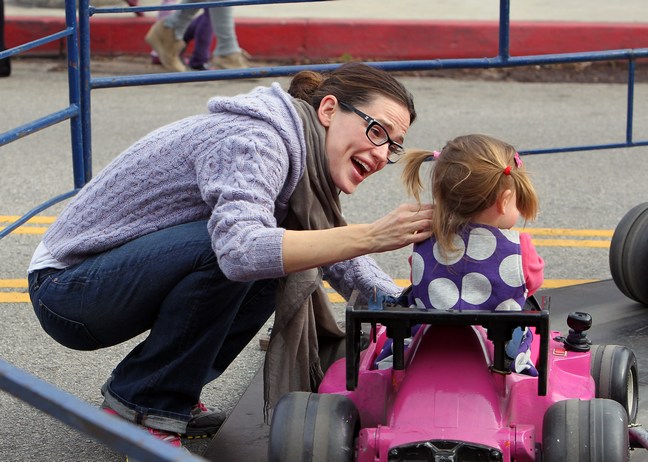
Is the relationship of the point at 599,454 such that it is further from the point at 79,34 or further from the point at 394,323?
the point at 79,34

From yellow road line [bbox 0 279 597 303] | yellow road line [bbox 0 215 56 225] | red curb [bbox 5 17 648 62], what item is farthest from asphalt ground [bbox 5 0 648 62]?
yellow road line [bbox 0 279 597 303]

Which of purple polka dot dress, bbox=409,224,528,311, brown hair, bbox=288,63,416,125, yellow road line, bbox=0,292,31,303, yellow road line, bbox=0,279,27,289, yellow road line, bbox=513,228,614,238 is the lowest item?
yellow road line, bbox=0,292,31,303

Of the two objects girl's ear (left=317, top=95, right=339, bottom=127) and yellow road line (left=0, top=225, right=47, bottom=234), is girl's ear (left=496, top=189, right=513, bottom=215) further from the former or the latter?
yellow road line (left=0, top=225, right=47, bottom=234)

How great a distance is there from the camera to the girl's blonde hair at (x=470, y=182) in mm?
2494

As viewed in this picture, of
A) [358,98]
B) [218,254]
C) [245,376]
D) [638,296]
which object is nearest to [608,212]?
[638,296]

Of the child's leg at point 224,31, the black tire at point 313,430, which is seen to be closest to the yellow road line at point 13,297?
the black tire at point 313,430

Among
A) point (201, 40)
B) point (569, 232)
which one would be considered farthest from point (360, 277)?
point (201, 40)

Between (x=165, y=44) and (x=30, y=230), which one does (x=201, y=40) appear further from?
(x=30, y=230)

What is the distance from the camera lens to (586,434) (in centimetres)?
239

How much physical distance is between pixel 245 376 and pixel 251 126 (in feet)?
3.56

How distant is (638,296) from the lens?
154 inches

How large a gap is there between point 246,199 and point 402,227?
0.34 meters

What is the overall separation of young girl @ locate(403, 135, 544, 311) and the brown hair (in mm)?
333

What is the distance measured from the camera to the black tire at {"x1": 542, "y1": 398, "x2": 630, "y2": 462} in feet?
7.79
